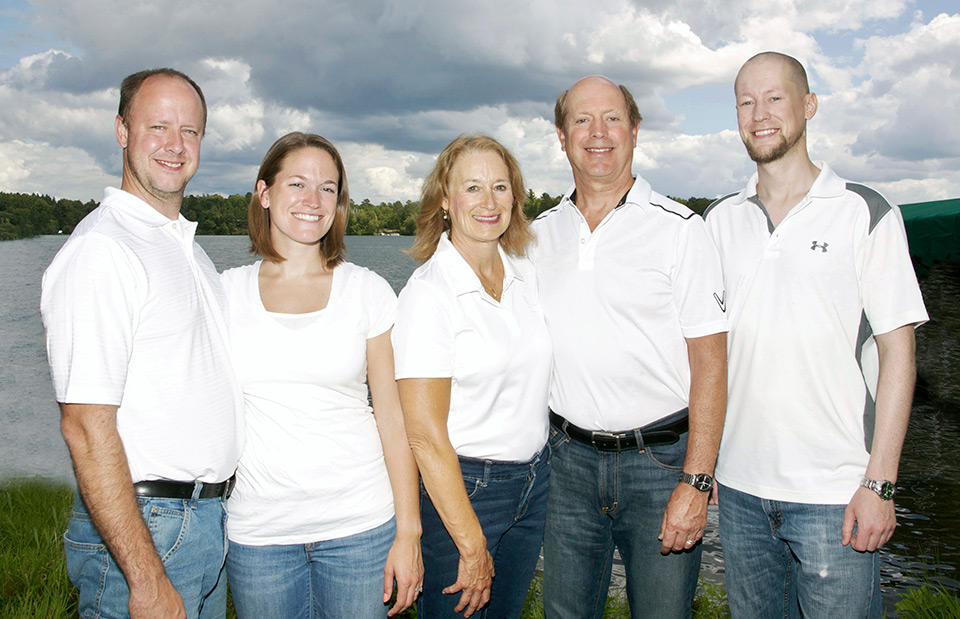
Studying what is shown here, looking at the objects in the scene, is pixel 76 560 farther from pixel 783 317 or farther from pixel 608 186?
pixel 783 317

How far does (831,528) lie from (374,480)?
6.23 ft

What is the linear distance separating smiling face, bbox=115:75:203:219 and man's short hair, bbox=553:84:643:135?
5.75 feet

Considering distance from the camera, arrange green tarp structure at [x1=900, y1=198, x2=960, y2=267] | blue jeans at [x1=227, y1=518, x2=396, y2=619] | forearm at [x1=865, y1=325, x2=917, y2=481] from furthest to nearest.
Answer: green tarp structure at [x1=900, y1=198, x2=960, y2=267]
forearm at [x1=865, y1=325, x2=917, y2=481]
blue jeans at [x1=227, y1=518, x2=396, y2=619]

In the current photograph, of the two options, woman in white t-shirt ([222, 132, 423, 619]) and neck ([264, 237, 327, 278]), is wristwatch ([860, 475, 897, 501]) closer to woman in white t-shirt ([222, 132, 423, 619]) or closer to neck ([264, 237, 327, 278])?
woman in white t-shirt ([222, 132, 423, 619])

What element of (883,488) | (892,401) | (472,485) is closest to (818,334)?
(892,401)

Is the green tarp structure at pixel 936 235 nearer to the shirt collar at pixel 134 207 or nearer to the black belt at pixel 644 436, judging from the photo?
the black belt at pixel 644 436

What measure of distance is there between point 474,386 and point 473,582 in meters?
0.79

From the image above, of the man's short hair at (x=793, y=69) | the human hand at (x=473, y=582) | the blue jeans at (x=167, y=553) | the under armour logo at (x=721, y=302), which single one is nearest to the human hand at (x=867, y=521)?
the under armour logo at (x=721, y=302)

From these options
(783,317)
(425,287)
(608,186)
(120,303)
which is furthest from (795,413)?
(120,303)

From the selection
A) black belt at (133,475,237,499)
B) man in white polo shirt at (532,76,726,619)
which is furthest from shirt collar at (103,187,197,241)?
man in white polo shirt at (532,76,726,619)

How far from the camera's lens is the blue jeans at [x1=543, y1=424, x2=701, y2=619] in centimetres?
281

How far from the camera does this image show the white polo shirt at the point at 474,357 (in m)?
2.49

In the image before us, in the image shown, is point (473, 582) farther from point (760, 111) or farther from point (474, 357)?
point (760, 111)

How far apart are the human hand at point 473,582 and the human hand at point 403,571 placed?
0.15m
